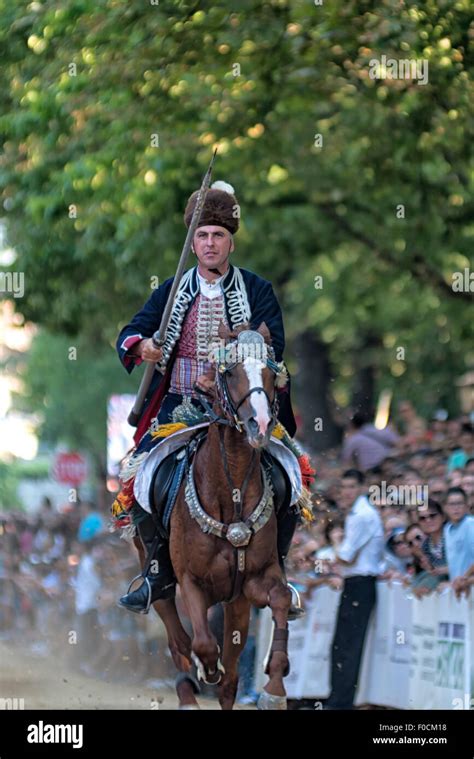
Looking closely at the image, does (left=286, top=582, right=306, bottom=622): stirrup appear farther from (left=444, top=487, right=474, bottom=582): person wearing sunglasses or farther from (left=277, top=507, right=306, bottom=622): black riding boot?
(left=444, top=487, right=474, bottom=582): person wearing sunglasses

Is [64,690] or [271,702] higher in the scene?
[271,702]

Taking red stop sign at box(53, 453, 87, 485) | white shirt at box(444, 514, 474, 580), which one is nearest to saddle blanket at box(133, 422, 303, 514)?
white shirt at box(444, 514, 474, 580)

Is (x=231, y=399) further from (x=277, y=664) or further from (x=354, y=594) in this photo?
(x=354, y=594)

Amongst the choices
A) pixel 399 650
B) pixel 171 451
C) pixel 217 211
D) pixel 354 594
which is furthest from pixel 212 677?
pixel 354 594

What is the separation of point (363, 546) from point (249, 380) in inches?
173

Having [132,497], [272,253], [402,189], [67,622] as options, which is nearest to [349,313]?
[272,253]

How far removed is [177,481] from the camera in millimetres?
10305

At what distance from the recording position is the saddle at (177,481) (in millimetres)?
10281

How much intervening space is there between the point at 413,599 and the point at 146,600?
3038 millimetres

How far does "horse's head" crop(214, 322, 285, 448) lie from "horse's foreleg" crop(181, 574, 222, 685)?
3.62 ft

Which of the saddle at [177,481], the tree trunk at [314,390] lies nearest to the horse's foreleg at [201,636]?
the saddle at [177,481]
